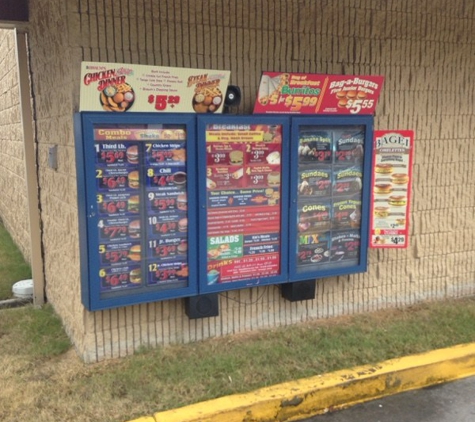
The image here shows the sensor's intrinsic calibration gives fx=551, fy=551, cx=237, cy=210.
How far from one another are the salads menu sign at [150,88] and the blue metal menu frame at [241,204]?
0.18m

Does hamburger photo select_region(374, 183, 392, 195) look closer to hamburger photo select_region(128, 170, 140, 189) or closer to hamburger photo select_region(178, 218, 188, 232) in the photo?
hamburger photo select_region(178, 218, 188, 232)

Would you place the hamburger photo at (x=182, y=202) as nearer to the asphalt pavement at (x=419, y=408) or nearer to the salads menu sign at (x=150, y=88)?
the salads menu sign at (x=150, y=88)

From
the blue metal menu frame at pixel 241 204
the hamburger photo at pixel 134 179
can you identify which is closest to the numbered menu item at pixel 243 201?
the blue metal menu frame at pixel 241 204

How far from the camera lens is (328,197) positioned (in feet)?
17.1

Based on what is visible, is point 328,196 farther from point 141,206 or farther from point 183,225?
point 141,206

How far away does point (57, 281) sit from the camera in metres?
5.49

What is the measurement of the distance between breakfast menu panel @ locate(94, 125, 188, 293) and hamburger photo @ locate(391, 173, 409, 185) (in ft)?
7.14

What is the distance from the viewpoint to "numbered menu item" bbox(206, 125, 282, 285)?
4680mm

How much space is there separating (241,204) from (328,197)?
0.91 meters

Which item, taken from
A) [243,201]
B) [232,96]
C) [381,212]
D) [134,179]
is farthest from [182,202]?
[381,212]

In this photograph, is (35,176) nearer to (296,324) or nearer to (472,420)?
(296,324)

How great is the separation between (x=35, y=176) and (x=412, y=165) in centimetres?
403

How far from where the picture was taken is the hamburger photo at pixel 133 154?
4.34 m

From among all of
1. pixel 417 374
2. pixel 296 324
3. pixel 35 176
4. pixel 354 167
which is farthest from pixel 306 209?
pixel 35 176
